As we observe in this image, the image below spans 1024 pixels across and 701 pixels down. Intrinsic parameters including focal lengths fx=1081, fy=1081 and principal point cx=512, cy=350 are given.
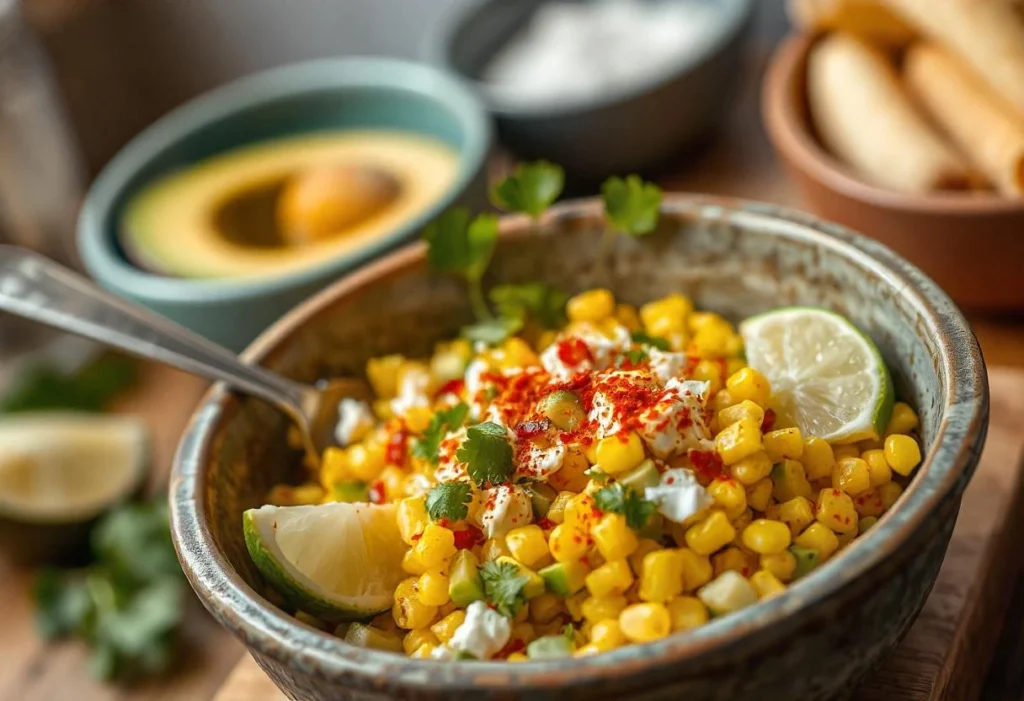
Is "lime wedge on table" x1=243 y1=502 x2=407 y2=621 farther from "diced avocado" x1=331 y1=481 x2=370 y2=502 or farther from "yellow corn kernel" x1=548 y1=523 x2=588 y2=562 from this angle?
"yellow corn kernel" x1=548 y1=523 x2=588 y2=562

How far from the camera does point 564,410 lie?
1322mm

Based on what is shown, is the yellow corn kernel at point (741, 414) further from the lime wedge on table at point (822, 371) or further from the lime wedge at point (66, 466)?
the lime wedge at point (66, 466)

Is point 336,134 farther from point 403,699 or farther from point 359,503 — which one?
point 403,699

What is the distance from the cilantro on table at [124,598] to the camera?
75.4 inches

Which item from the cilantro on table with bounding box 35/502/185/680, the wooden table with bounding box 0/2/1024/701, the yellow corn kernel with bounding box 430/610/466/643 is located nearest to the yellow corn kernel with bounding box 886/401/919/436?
the wooden table with bounding box 0/2/1024/701

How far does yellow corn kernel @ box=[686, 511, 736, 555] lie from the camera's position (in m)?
1.15

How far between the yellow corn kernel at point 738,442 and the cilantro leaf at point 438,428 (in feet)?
1.21

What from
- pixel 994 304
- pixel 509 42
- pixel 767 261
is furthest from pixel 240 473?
pixel 509 42

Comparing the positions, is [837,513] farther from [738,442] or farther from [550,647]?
[550,647]

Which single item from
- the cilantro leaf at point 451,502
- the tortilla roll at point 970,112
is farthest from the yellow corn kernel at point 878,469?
the tortilla roll at point 970,112

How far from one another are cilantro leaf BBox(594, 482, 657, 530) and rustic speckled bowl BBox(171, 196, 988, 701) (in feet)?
0.71

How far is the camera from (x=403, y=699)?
991mm

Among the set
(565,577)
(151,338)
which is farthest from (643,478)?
(151,338)

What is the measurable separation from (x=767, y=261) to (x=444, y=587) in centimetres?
69
